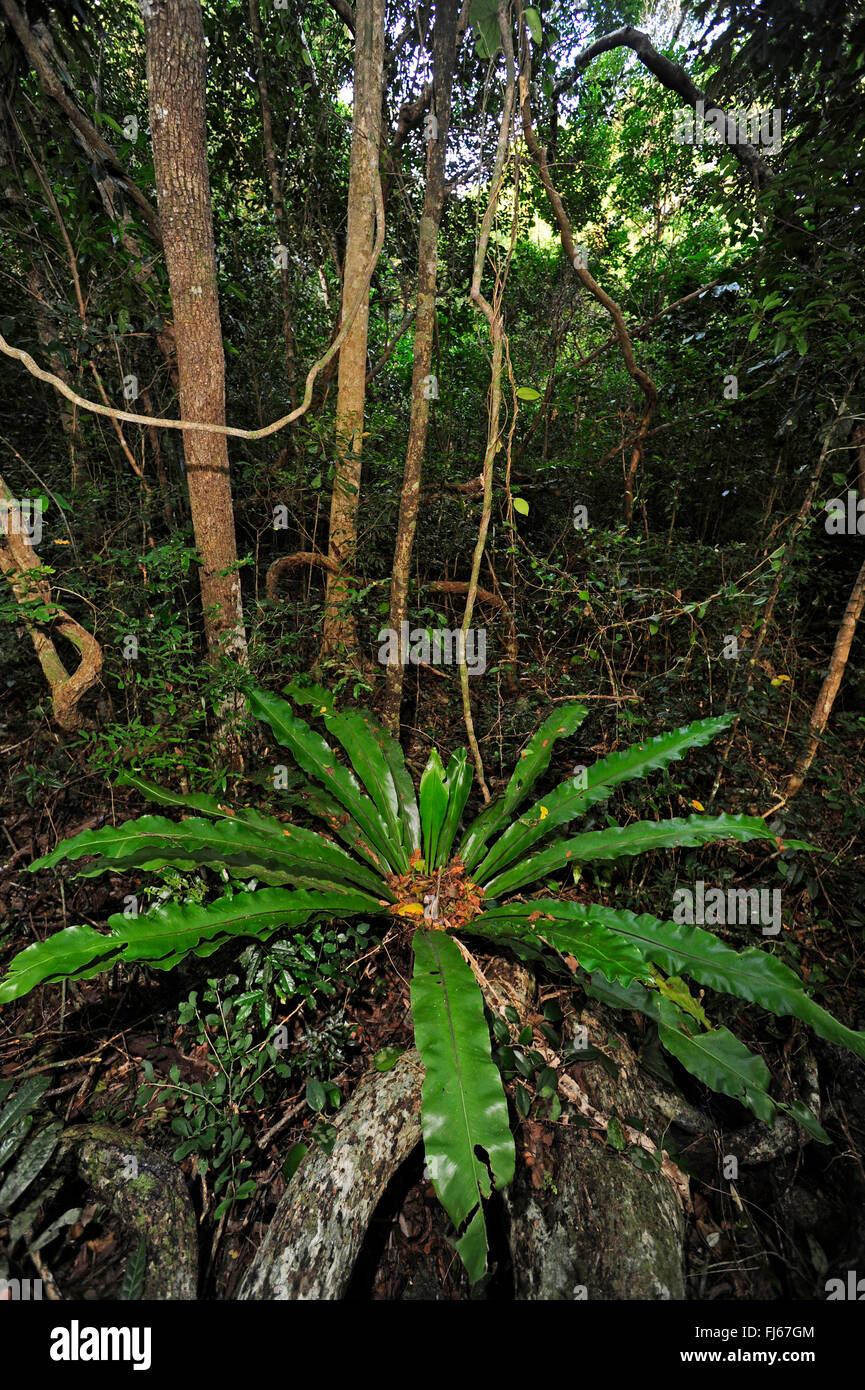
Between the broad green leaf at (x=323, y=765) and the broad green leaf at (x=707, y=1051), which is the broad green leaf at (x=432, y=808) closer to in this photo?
the broad green leaf at (x=323, y=765)

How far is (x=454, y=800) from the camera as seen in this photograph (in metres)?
2.52

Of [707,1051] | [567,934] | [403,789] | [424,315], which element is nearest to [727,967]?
[707,1051]

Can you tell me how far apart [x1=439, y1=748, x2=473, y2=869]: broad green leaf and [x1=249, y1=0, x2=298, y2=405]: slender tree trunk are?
289 centimetres

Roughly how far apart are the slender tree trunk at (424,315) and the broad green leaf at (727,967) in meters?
1.53

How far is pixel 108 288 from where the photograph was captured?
127 inches

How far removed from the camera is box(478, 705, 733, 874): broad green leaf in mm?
2311

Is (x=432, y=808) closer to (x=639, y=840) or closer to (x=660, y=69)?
(x=639, y=840)

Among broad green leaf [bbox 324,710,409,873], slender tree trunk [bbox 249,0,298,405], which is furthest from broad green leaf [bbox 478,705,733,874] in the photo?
slender tree trunk [bbox 249,0,298,405]

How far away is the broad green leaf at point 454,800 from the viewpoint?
247 centimetres

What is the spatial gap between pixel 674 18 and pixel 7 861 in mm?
9475

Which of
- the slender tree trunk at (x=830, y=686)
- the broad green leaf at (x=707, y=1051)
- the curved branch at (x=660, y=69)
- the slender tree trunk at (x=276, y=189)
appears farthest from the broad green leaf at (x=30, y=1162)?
the curved branch at (x=660, y=69)

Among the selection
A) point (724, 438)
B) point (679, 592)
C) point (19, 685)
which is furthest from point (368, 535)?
point (724, 438)

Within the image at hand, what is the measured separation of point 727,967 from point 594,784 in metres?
0.82
